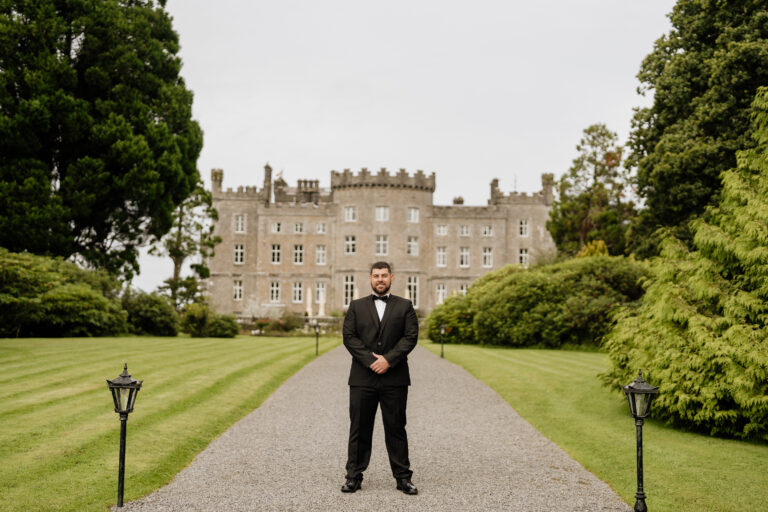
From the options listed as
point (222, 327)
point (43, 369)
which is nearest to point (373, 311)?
point (43, 369)

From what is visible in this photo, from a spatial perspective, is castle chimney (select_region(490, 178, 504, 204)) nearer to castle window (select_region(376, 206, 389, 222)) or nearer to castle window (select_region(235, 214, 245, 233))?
castle window (select_region(376, 206, 389, 222))

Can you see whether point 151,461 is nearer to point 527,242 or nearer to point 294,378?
point 294,378

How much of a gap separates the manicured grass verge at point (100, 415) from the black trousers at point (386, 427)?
5.85 feet

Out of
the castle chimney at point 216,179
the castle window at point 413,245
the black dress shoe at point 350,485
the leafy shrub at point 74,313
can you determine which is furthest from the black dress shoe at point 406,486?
the castle chimney at point 216,179

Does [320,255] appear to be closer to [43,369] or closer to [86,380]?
[43,369]

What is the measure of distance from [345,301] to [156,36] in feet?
77.5

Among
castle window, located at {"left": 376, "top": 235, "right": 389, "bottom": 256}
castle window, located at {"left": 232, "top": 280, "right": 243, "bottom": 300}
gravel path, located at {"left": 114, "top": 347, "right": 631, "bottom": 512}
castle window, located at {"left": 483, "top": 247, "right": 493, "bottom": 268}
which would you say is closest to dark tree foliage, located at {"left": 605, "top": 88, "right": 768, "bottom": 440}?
gravel path, located at {"left": 114, "top": 347, "right": 631, "bottom": 512}

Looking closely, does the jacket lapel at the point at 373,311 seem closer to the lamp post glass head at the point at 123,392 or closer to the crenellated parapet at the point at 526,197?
the lamp post glass head at the point at 123,392

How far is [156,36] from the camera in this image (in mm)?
25328

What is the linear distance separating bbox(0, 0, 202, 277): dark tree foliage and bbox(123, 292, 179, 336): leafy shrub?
46.7 inches

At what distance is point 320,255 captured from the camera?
1882 inches

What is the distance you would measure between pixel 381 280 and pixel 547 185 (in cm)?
4548

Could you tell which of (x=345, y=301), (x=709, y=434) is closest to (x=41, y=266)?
(x=709, y=434)

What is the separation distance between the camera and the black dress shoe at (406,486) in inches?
226
